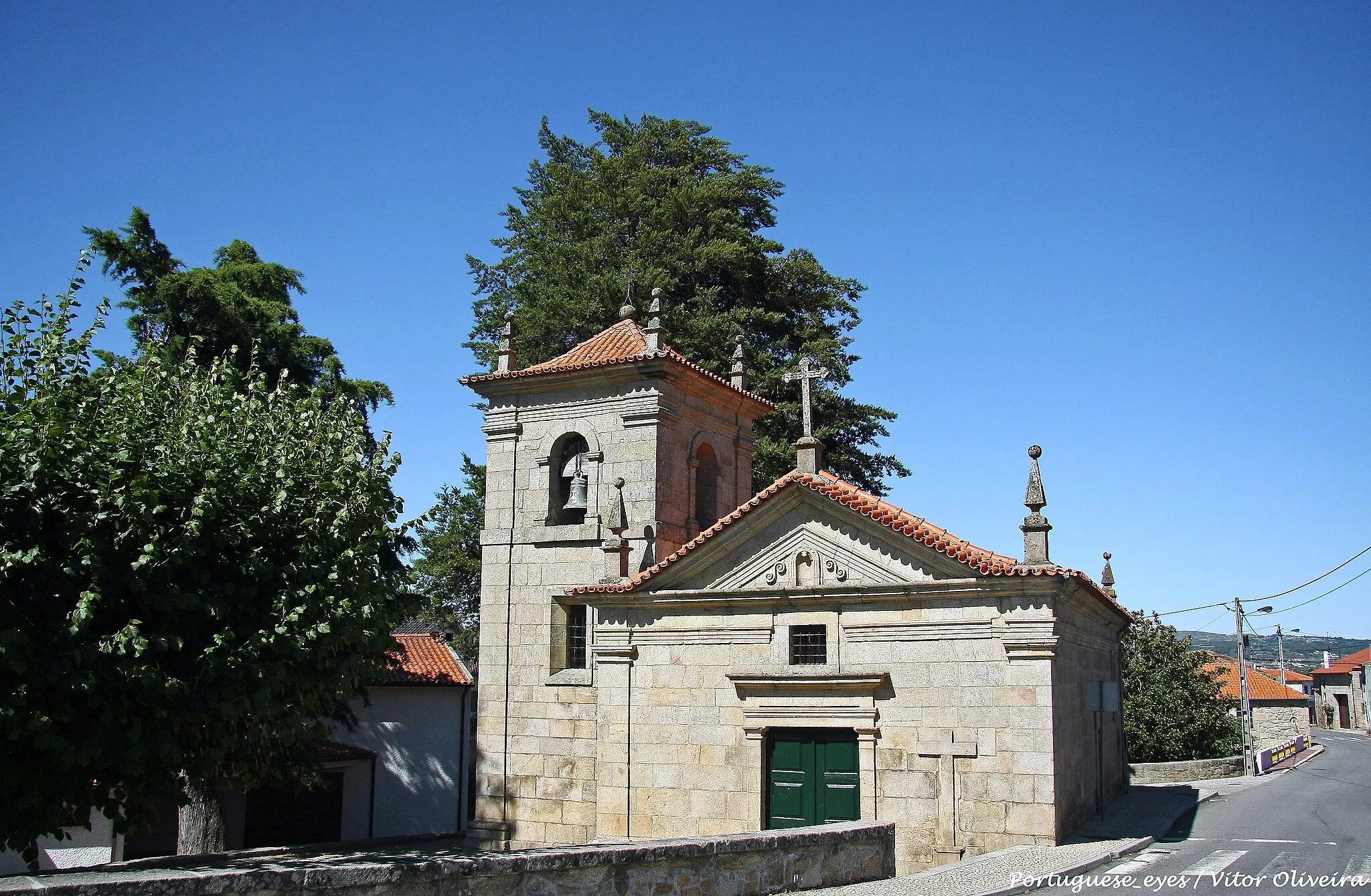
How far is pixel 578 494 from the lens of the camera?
2025cm

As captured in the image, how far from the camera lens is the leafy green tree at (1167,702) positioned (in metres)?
31.0

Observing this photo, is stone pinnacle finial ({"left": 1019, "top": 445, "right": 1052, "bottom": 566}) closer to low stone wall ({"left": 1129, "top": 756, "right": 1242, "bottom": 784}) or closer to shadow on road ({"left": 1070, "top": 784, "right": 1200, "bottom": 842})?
shadow on road ({"left": 1070, "top": 784, "right": 1200, "bottom": 842})

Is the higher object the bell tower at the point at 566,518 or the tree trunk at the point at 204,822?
the bell tower at the point at 566,518

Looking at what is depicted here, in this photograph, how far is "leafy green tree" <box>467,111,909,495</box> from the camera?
30.0 m

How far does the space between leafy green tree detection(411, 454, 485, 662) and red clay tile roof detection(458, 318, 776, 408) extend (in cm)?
1127

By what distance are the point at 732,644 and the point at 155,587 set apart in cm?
838

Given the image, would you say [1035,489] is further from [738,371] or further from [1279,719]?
[1279,719]

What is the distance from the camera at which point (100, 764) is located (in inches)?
464

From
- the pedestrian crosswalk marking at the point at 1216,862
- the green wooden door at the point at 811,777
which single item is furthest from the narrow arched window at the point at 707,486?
the pedestrian crosswalk marking at the point at 1216,862

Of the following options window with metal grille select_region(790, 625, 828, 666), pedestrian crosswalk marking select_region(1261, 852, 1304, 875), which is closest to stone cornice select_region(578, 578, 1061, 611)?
window with metal grille select_region(790, 625, 828, 666)

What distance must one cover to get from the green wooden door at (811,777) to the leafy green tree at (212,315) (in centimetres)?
1385

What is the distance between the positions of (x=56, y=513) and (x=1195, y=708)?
Answer: 3015 cm

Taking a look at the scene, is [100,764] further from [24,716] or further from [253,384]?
[253,384]

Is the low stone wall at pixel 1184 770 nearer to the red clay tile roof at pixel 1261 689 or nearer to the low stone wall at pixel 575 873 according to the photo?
the low stone wall at pixel 575 873
